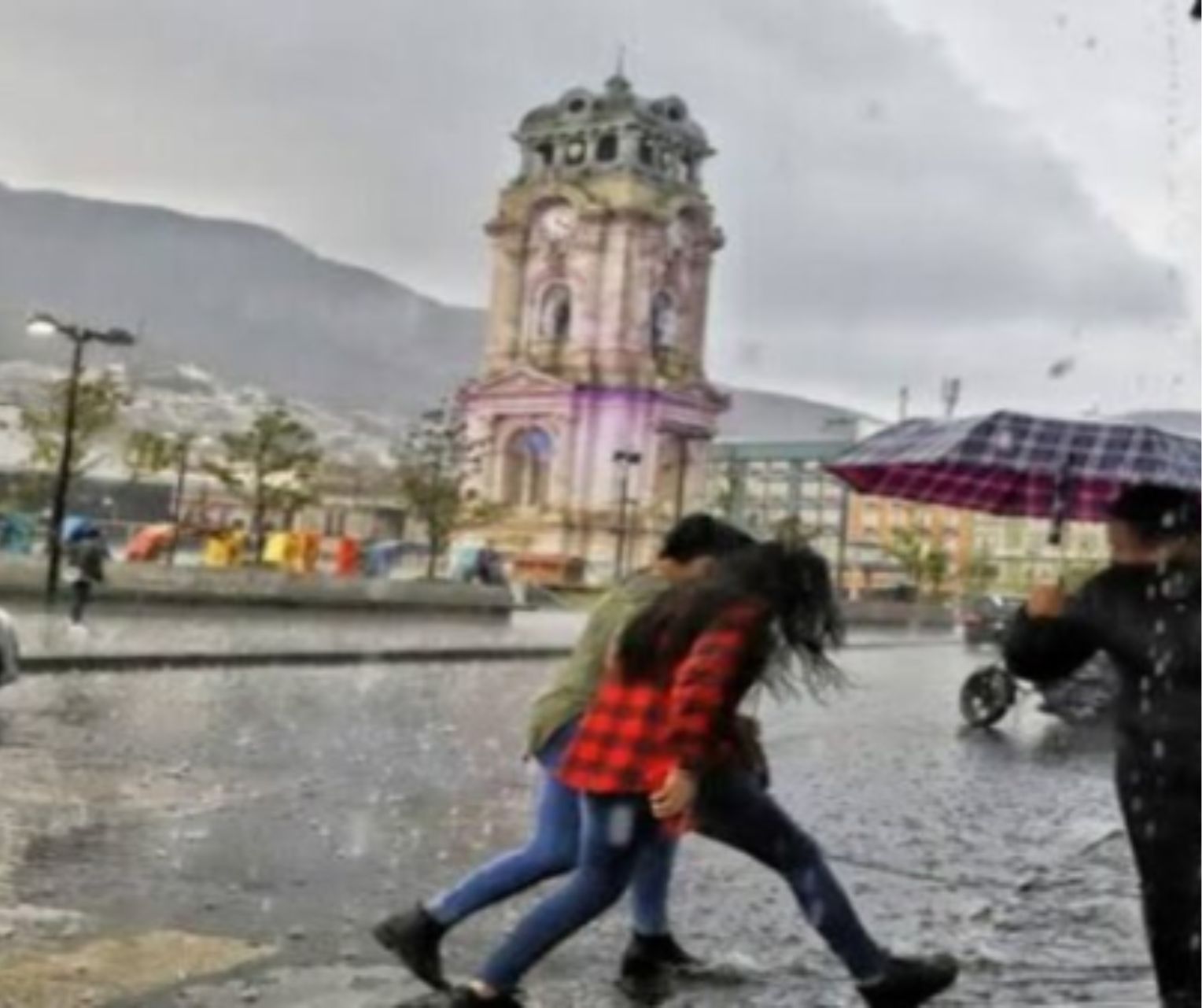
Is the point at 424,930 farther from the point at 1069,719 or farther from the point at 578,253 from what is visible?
the point at 578,253

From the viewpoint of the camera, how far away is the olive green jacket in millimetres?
5242

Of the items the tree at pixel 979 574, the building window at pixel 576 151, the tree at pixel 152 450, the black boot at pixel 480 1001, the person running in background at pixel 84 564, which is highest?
the building window at pixel 576 151

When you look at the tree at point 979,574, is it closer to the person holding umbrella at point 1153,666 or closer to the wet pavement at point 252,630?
the wet pavement at point 252,630

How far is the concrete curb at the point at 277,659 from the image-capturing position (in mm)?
18047

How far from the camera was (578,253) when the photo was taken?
95.4 meters

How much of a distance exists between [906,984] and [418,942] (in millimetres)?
1381

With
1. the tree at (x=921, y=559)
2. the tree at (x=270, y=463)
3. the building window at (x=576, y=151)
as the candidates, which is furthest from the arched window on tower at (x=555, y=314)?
the tree at (x=270, y=463)

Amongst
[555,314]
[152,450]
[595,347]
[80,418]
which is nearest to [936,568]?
[595,347]

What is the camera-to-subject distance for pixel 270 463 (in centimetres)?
4806

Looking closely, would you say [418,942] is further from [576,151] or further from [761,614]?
[576,151]

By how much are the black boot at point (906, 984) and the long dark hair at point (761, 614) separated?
91cm

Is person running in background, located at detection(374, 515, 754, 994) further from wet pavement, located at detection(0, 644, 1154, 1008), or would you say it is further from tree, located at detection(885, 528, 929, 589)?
tree, located at detection(885, 528, 929, 589)

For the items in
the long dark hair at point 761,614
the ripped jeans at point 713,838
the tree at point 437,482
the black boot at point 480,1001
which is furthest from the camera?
the tree at point 437,482

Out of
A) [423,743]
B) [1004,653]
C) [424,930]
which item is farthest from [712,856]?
[423,743]
